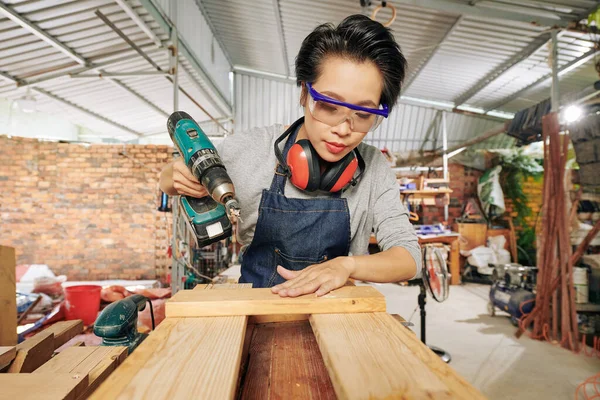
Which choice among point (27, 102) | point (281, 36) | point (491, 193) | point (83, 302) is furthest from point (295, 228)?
point (491, 193)

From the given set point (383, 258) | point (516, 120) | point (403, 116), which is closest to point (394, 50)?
point (383, 258)

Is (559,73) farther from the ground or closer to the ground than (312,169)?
farther from the ground

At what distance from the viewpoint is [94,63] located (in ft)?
18.1

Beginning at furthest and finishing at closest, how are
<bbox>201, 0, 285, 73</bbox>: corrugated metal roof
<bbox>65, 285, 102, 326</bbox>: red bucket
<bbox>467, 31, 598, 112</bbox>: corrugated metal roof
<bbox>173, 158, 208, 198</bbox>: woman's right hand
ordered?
1. <bbox>201, 0, 285, 73</bbox>: corrugated metal roof
2. <bbox>467, 31, 598, 112</bbox>: corrugated metal roof
3. <bbox>65, 285, 102, 326</bbox>: red bucket
4. <bbox>173, 158, 208, 198</bbox>: woman's right hand

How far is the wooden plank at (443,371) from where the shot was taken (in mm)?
576

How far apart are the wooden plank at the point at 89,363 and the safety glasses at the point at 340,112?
3.16 ft

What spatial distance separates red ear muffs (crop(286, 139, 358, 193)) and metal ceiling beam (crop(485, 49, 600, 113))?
4.68 metres

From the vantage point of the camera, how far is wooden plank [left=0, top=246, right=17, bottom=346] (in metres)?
1.14

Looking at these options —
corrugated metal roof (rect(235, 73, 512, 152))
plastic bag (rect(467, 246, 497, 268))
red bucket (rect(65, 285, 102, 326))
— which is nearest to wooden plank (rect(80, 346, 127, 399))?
red bucket (rect(65, 285, 102, 326))

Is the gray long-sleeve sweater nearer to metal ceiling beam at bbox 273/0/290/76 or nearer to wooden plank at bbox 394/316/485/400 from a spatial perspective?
wooden plank at bbox 394/316/485/400

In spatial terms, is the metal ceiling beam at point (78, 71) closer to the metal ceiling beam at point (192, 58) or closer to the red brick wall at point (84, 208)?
the metal ceiling beam at point (192, 58)

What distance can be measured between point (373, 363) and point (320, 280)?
449 millimetres

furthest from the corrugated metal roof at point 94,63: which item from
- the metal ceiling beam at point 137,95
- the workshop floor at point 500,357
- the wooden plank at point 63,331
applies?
the workshop floor at point 500,357

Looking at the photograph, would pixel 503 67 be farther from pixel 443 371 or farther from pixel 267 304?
pixel 443 371
